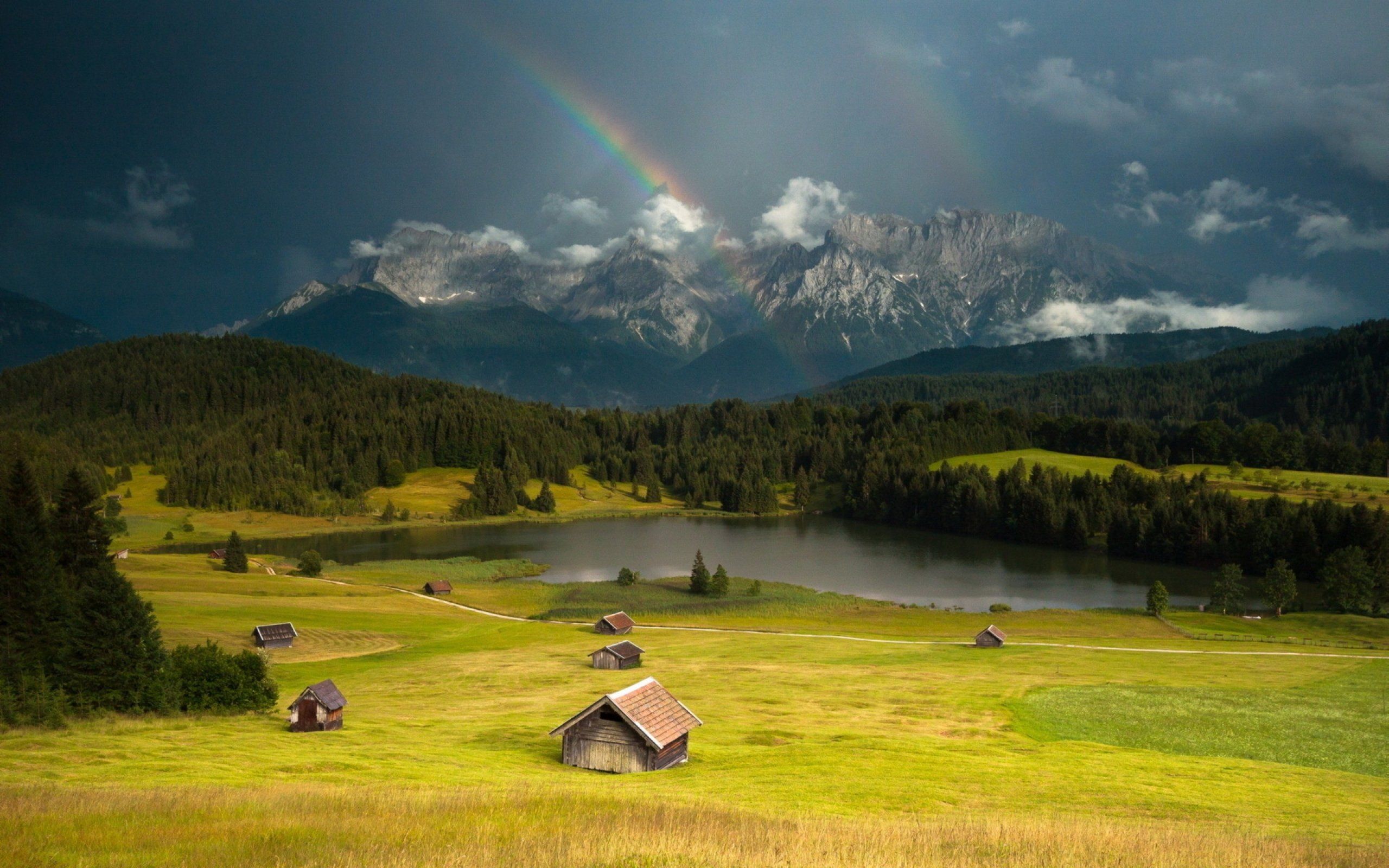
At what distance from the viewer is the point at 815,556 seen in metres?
117

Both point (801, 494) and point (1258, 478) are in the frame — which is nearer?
point (1258, 478)

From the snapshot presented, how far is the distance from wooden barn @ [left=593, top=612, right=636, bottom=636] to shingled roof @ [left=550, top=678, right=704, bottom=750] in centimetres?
3526

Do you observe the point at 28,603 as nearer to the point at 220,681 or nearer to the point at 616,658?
the point at 220,681

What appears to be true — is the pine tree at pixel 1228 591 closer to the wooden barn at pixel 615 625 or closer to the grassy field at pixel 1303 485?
the wooden barn at pixel 615 625

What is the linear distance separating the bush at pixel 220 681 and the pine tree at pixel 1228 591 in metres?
76.0

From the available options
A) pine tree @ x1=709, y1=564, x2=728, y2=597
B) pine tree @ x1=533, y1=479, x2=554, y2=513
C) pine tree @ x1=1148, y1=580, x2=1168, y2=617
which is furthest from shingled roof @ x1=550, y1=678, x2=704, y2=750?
pine tree @ x1=533, y1=479, x2=554, y2=513

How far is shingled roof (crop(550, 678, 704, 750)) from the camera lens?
2783 cm

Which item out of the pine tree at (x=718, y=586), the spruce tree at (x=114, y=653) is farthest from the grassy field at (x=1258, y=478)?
the spruce tree at (x=114, y=653)

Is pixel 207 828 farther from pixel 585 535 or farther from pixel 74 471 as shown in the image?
pixel 585 535

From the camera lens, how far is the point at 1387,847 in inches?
670

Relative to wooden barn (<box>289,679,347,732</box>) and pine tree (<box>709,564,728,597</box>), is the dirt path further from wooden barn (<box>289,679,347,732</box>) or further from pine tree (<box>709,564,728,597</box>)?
wooden barn (<box>289,679,347,732</box>)

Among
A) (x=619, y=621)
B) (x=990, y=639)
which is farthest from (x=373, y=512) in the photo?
(x=990, y=639)

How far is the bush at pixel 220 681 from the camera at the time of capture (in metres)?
36.2

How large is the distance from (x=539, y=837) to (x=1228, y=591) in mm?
80180
